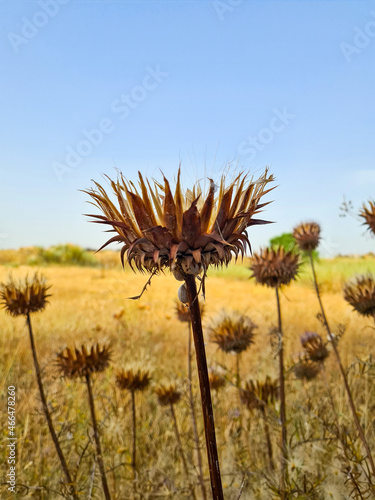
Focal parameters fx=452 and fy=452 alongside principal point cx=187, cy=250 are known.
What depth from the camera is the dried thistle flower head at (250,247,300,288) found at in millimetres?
3867

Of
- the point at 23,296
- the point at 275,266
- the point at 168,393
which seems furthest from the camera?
the point at 168,393

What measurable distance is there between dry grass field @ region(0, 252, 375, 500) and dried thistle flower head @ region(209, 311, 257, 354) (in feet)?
0.60

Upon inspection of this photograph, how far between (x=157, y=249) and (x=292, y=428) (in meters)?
4.72

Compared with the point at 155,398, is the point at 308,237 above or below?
Answer: above

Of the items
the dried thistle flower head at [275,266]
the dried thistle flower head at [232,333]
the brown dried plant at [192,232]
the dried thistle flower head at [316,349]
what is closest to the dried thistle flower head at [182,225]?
the brown dried plant at [192,232]

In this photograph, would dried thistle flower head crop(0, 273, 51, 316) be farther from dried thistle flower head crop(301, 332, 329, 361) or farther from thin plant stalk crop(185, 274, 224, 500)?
dried thistle flower head crop(301, 332, 329, 361)

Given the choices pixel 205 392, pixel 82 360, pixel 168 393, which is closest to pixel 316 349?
pixel 168 393

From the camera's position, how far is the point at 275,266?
3.87 metres

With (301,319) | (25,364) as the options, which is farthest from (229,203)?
(301,319)

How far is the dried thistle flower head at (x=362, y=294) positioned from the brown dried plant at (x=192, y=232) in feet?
9.47

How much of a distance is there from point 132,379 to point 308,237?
234 cm

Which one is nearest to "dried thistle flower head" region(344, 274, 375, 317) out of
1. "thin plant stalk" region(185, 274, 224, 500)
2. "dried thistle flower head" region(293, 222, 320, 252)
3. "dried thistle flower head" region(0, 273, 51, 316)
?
"dried thistle flower head" region(293, 222, 320, 252)

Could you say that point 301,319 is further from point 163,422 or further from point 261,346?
point 163,422

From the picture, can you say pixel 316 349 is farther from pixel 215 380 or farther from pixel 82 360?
pixel 82 360
